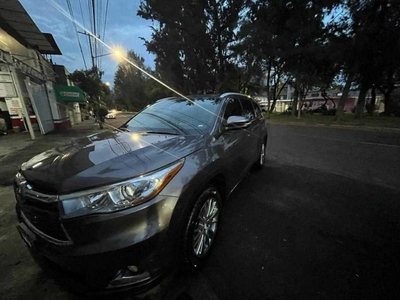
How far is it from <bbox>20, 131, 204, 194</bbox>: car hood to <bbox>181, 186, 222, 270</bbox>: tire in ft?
1.60

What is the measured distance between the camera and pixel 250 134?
3.53 metres

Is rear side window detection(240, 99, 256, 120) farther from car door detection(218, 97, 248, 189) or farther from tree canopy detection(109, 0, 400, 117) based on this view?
tree canopy detection(109, 0, 400, 117)

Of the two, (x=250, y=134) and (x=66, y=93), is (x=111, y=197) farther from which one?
(x=66, y=93)

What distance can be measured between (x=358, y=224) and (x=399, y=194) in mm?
1515

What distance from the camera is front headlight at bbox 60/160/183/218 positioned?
1.36m

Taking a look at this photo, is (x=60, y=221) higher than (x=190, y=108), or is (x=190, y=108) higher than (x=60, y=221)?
(x=190, y=108)

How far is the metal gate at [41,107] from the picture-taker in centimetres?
1105

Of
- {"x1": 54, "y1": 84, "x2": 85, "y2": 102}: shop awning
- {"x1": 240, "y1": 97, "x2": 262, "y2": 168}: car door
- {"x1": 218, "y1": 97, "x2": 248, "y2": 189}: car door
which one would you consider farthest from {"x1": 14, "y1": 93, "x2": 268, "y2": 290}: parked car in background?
{"x1": 54, "y1": 84, "x2": 85, "y2": 102}: shop awning

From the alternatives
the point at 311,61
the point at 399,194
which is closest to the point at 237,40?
the point at 311,61

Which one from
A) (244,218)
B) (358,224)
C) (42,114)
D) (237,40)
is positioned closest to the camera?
(358,224)

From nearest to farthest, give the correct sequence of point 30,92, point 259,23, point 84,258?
point 84,258 → point 30,92 → point 259,23

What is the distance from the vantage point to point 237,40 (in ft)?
69.6

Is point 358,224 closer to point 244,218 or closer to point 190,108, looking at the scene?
point 244,218

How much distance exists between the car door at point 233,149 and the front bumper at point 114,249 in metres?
1.16
